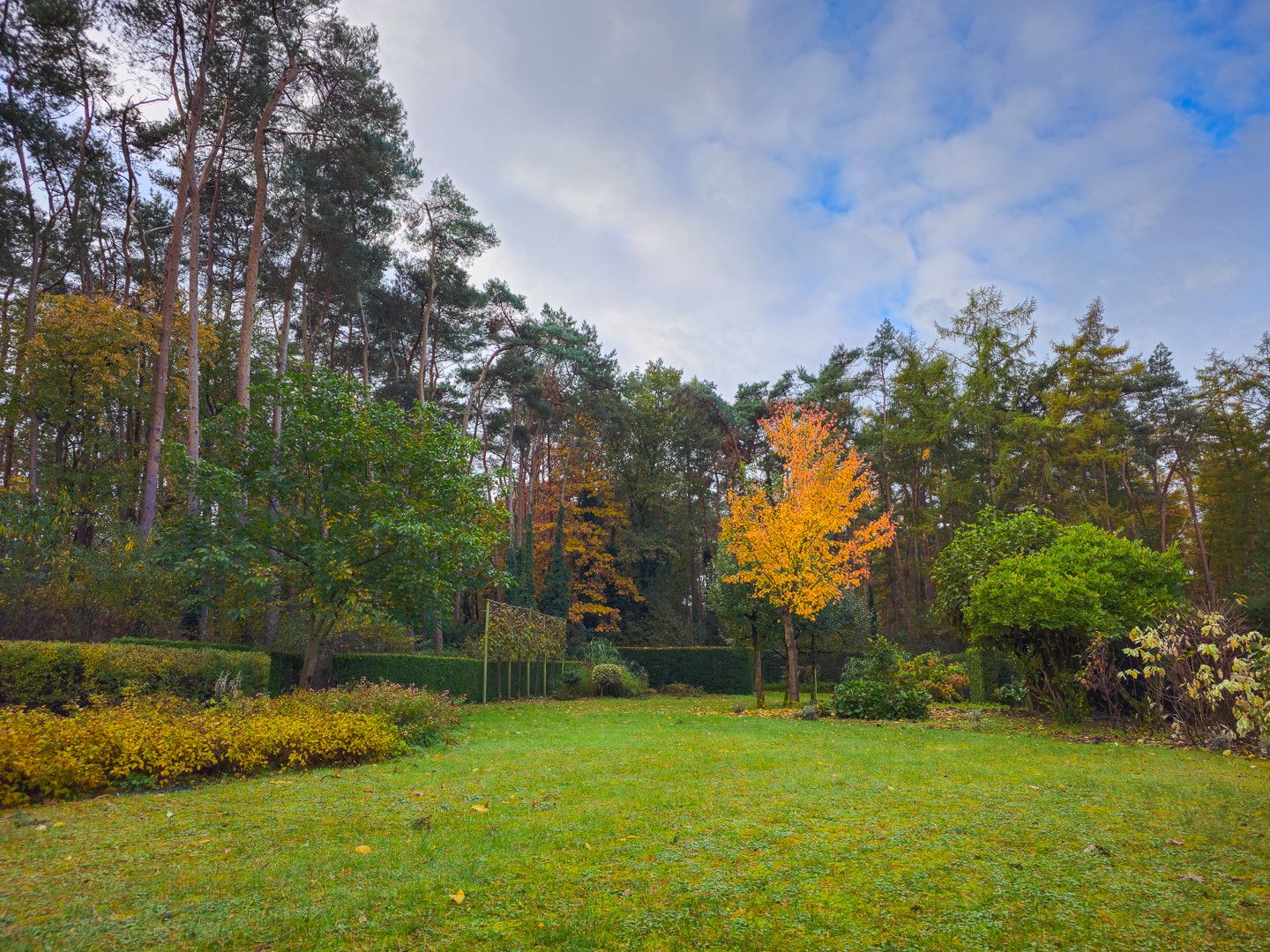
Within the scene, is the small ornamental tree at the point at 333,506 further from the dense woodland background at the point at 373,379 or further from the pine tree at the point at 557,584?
the pine tree at the point at 557,584

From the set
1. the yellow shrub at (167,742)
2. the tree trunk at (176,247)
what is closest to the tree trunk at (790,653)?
the yellow shrub at (167,742)

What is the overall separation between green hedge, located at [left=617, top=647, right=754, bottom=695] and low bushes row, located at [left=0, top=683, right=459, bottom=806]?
15608 mm

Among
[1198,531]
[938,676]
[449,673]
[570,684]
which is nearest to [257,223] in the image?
[449,673]

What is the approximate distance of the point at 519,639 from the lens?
1725 cm

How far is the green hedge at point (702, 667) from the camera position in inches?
887

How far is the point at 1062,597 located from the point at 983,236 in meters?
7.19

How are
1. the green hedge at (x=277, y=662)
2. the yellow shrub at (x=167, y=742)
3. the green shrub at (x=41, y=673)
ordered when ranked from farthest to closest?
the green hedge at (x=277, y=662), the green shrub at (x=41, y=673), the yellow shrub at (x=167, y=742)

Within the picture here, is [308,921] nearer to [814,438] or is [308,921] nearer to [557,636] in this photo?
[814,438]

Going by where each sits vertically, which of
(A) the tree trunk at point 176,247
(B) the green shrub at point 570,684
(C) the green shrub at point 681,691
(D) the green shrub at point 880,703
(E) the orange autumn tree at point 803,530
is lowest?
(C) the green shrub at point 681,691

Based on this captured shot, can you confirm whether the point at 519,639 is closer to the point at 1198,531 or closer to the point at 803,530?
the point at 803,530

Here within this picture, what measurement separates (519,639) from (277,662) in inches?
290

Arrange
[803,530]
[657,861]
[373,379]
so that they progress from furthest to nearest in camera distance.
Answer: [373,379], [803,530], [657,861]

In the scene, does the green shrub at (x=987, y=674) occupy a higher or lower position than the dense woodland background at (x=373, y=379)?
lower

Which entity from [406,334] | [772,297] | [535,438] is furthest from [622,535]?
[772,297]
